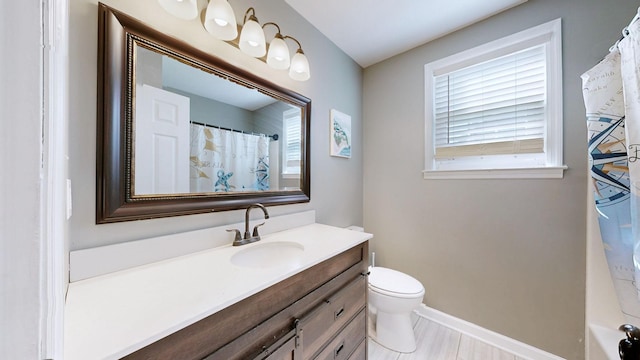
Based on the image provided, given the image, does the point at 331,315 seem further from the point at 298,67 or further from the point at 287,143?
the point at 298,67

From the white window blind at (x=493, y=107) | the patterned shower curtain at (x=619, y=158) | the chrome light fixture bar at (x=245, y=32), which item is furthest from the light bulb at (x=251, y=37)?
the patterned shower curtain at (x=619, y=158)

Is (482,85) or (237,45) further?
(482,85)

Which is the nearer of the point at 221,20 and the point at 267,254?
the point at 221,20

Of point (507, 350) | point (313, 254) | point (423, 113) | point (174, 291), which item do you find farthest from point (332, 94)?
point (507, 350)

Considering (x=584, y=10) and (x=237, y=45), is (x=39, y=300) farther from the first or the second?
(x=584, y=10)

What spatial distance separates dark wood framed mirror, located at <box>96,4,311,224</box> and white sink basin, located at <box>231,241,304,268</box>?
25 cm

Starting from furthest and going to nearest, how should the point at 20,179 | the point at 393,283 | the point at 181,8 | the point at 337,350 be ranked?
the point at 393,283 < the point at 337,350 < the point at 181,8 < the point at 20,179

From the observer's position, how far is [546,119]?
1.41 metres

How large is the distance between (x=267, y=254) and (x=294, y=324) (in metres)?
0.44

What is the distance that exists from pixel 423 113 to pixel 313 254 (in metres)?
1.55

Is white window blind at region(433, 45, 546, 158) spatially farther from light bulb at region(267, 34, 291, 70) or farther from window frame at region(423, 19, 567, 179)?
light bulb at region(267, 34, 291, 70)

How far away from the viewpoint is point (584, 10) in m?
1.28

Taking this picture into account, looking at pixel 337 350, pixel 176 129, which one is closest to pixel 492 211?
pixel 337 350

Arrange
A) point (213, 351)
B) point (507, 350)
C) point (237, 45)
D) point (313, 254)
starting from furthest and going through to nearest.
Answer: point (507, 350)
point (237, 45)
point (313, 254)
point (213, 351)
